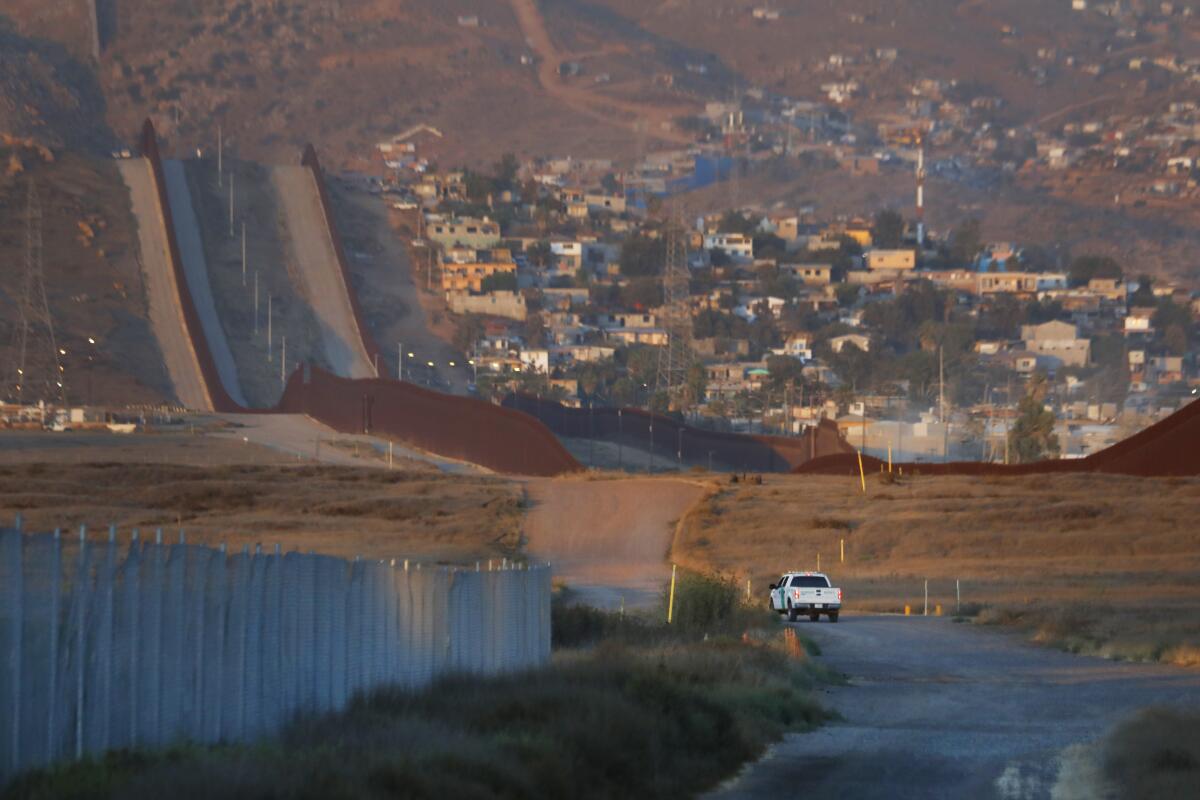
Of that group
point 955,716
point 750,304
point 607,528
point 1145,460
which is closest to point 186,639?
point 955,716

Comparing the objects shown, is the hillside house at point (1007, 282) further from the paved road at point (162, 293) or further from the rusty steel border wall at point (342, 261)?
the paved road at point (162, 293)

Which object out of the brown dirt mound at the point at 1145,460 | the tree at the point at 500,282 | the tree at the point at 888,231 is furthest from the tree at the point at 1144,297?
the brown dirt mound at the point at 1145,460

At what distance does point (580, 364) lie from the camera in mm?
134500

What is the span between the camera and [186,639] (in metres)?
12.9

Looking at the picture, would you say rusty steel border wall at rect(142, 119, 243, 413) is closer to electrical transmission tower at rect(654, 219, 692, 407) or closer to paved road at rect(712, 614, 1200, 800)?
electrical transmission tower at rect(654, 219, 692, 407)

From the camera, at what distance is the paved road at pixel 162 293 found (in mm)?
87625

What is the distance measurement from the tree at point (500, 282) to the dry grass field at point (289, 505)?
8453cm

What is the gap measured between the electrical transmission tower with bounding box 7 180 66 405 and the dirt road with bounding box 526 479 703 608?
36212 millimetres

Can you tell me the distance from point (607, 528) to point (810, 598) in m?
16.1

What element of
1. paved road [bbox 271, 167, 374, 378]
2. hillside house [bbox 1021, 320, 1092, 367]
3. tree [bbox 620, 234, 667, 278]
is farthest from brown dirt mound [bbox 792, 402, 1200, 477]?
tree [bbox 620, 234, 667, 278]

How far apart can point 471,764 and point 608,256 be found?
170 meters

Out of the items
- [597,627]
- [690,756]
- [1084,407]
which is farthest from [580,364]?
→ [690,756]

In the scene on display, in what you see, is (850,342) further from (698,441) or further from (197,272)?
(698,441)

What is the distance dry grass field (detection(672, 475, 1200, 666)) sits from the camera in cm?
3812
